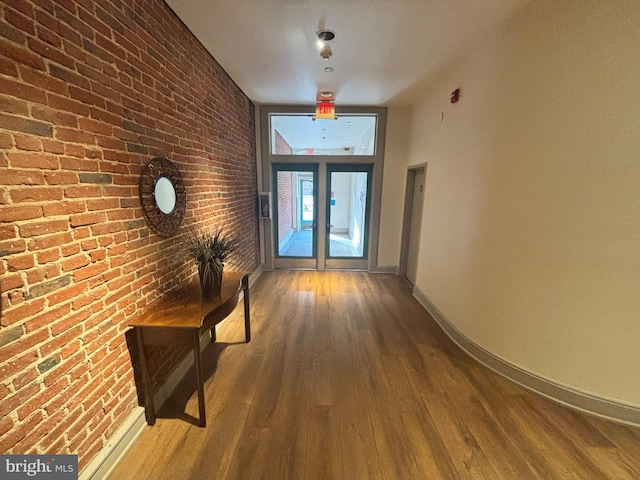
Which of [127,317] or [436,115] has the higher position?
[436,115]

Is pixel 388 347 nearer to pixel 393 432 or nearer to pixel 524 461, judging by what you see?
pixel 393 432

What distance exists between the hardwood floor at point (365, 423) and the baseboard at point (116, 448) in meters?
0.05

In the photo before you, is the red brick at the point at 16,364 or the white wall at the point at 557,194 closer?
the red brick at the point at 16,364

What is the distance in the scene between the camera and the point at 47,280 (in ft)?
3.72

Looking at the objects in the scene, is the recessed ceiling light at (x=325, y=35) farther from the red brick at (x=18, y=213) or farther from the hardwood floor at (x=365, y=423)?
the hardwood floor at (x=365, y=423)

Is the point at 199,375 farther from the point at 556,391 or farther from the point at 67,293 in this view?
the point at 556,391

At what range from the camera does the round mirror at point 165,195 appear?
1.88 meters

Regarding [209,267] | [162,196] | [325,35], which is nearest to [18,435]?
[209,267]

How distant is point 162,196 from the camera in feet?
6.31

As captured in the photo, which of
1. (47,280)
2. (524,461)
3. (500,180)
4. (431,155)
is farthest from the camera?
(431,155)

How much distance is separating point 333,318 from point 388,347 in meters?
0.81

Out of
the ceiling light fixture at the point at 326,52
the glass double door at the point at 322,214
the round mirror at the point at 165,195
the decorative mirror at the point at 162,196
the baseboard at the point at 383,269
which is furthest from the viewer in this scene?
the baseboard at the point at 383,269

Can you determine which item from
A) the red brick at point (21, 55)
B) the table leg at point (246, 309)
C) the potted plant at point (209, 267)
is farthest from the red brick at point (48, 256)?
the table leg at point (246, 309)

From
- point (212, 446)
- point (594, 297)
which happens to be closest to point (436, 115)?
point (594, 297)
